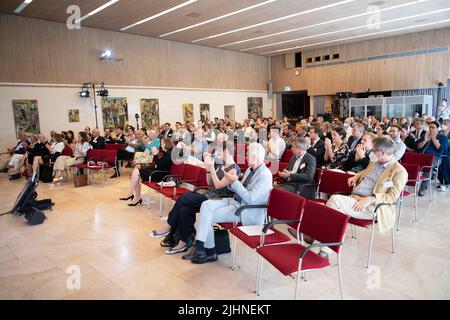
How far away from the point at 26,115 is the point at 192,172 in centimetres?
885

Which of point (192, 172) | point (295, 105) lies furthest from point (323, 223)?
point (295, 105)

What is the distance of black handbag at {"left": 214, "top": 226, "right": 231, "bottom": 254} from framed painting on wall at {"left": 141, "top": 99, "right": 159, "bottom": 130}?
1077 cm

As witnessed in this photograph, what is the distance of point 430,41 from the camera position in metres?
14.1

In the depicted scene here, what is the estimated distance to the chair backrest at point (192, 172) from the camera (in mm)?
4695

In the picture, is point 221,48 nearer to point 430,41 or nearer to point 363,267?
point 430,41

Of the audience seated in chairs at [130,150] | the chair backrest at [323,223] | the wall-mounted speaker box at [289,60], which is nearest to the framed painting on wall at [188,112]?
the wall-mounted speaker box at [289,60]

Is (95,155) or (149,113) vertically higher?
(149,113)

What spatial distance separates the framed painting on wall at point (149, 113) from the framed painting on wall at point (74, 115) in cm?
274

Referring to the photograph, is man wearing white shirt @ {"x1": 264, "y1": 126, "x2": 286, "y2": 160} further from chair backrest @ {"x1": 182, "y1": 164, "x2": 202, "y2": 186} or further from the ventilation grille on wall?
the ventilation grille on wall

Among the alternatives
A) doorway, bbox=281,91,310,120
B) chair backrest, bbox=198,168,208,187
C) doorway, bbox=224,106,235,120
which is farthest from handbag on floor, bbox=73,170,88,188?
doorway, bbox=281,91,310,120

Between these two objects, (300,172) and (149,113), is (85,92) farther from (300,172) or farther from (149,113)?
(300,172)

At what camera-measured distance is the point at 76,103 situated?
11.8 m

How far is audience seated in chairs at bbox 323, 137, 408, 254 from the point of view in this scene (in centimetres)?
323

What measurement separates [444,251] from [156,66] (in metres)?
13.3
